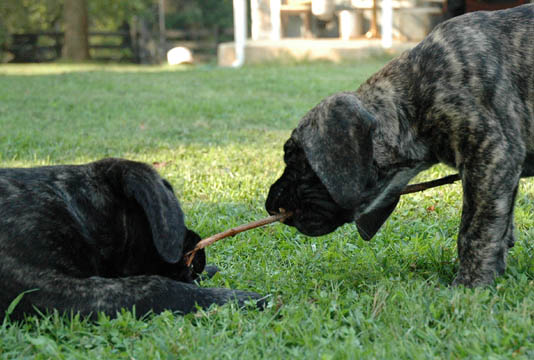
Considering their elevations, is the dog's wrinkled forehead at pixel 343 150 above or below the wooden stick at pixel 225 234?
above

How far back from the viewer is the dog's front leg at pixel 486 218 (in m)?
3.62

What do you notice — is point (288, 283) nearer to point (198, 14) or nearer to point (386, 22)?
point (386, 22)

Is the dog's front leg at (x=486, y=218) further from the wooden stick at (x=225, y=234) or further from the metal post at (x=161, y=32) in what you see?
the metal post at (x=161, y=32)

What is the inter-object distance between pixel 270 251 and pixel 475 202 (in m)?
1.45

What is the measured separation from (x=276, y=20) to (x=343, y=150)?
1894 centimetres

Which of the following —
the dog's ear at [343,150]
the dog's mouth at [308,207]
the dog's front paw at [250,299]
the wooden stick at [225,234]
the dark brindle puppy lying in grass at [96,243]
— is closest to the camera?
the dark brindle puppy lying in grass at [96,243]

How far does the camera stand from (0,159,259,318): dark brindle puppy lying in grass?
10.7 feet

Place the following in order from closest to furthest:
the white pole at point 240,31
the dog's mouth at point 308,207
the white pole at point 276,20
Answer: the dog's mouth at point 308,207, the white pole at point 240,31, the white pole at point 276,20

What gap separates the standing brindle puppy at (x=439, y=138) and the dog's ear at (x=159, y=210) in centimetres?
77

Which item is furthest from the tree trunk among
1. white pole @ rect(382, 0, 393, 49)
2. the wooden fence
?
white pole @ rect(382, 0, 393, 49)

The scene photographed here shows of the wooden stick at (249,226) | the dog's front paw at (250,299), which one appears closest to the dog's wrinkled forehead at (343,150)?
the wooden stick at (249,226)

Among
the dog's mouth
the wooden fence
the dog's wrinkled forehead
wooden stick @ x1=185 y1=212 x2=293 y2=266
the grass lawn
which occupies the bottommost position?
the wooden fence

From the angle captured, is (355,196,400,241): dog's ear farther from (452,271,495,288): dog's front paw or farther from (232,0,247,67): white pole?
(232,0,247,67): white pole

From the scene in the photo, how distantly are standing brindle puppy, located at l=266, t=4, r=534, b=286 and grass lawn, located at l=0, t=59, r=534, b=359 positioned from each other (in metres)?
0.30
